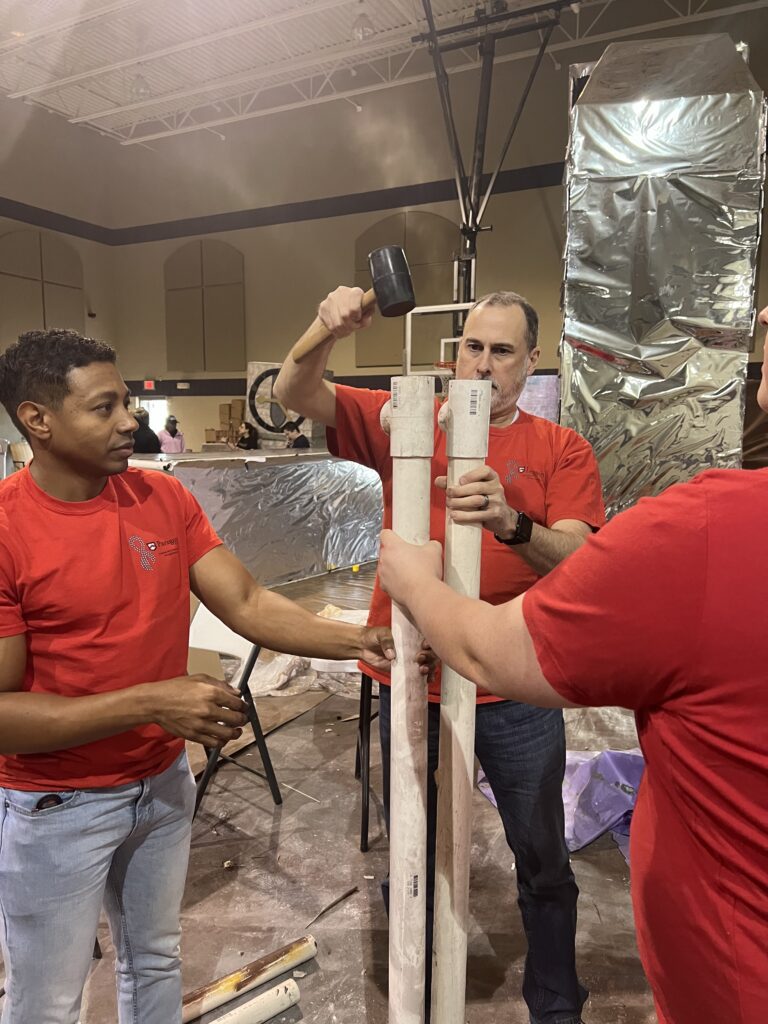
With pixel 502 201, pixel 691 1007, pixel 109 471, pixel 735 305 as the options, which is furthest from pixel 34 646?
pixel 502 201

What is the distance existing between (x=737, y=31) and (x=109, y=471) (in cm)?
823

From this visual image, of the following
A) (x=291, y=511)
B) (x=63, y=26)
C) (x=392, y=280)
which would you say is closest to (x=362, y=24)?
(x=63, y=26)

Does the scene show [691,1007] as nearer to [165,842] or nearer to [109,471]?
[165,842]

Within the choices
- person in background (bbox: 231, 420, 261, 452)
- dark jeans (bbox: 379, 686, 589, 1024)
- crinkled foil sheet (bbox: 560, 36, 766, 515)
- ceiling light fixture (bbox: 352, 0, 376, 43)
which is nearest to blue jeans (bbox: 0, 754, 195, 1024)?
dark jeans (bbox: 379, 686, 589, 1024)

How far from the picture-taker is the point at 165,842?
1242mm

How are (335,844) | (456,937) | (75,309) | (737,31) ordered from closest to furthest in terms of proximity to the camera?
(456,937) < (335,844) < (737,31) < (75,309)

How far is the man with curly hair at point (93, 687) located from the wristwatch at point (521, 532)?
1.00 feet

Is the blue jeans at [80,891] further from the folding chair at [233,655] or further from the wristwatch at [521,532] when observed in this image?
the folding chair at [233,655]

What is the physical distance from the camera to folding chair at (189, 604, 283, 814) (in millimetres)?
2471

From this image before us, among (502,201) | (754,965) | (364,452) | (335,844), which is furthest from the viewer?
(502,201)

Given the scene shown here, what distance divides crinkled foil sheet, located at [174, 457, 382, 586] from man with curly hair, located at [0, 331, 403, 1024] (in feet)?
10.4

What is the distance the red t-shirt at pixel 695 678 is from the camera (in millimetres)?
598

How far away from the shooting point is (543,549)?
4.36 ft

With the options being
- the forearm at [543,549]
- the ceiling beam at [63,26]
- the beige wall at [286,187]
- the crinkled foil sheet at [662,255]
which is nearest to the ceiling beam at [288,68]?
the beige wall at [286,187]
